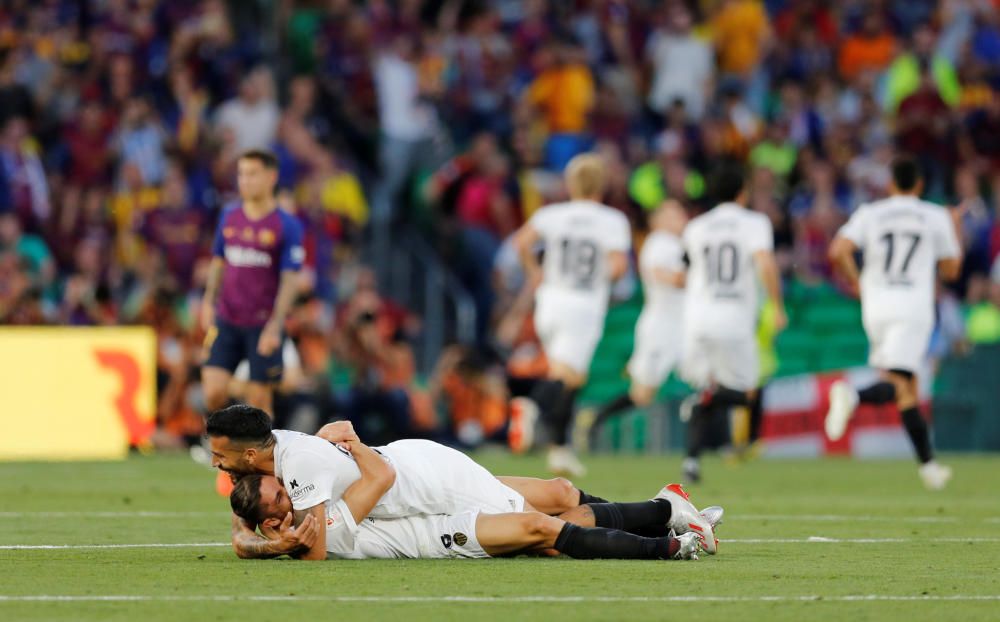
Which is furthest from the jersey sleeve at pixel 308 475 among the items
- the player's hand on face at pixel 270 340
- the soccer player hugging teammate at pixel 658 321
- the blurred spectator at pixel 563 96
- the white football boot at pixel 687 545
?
the blurred spectator at pixel 563 96

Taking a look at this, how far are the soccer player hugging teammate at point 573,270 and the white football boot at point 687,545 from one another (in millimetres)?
8196

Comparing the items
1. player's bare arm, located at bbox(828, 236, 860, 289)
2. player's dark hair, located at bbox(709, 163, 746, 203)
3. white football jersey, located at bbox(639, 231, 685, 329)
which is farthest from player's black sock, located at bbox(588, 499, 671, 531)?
white football jersey, located at bbox(639, 231, 685, 329)

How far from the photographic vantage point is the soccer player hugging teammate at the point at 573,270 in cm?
1794

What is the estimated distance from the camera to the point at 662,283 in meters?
21.2

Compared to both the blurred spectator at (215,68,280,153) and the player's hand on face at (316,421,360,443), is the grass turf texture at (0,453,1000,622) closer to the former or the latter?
the player's hand on face at (316,421,360,443)

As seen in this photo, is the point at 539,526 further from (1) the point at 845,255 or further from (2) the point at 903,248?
(2) the point at 903,248

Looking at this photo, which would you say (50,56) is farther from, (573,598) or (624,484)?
(573,598)

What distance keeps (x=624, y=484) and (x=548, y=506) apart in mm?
6145

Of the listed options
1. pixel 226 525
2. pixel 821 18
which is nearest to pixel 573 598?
pixel 226 525

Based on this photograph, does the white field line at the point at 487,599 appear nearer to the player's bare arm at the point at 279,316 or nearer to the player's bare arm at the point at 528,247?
the player's bare arm at the point at 279,316

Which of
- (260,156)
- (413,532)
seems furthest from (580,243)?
(413,532)

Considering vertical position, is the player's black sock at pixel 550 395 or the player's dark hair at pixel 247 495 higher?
the player's black sock at pixel 550 395

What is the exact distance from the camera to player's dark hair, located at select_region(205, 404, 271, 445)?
8.90 m

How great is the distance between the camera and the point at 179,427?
22.3m
